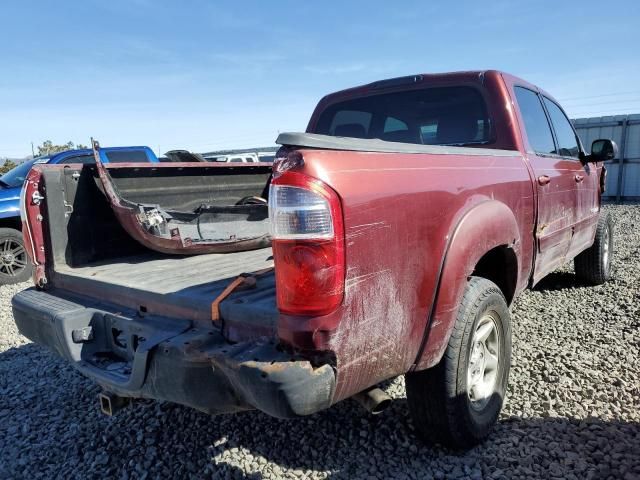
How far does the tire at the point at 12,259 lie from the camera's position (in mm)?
6758

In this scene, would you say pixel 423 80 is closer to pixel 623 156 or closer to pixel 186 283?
pixel 186 283

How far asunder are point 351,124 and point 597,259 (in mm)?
3250

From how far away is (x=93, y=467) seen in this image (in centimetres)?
268

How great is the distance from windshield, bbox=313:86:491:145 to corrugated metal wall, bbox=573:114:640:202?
1363cm

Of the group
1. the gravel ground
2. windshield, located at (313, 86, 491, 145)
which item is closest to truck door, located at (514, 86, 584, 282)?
windshield, located at (313, 86, 491, 145)

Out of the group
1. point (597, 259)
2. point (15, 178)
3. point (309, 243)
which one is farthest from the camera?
point (15, 178)

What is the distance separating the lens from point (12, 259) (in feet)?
22.5

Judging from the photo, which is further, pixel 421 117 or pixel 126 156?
pixel 126 156

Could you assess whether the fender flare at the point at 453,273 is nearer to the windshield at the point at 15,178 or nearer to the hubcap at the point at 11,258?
the hubcap at the point at 11,258

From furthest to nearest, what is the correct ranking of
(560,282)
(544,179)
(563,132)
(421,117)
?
(560,282) < (563,132) < (421,117) < (544,179)

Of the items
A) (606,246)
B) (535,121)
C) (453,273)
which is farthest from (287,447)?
(606,246)

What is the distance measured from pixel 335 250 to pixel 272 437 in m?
1.60

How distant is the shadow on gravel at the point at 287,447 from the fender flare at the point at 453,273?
0.73 m

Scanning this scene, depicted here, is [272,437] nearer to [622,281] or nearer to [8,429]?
[8,429]
